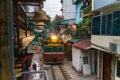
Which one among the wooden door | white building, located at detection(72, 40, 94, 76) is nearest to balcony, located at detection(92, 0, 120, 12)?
the wooden door

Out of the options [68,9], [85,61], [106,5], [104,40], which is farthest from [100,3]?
[68,9]

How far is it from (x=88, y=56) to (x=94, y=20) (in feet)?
14.1

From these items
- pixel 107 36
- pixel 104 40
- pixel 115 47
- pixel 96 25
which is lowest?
pixel 115 47

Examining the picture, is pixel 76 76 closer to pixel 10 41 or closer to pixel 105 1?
pixel 105 1

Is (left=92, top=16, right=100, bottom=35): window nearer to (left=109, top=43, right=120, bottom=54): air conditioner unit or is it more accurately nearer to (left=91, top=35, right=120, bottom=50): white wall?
(left=91, top=35, right=120, bottom=50): white wall

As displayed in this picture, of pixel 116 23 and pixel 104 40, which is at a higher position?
pixel 116 23

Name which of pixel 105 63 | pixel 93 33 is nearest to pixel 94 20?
pixel 93 33

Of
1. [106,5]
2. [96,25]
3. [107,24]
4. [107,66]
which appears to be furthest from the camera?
[96,25]

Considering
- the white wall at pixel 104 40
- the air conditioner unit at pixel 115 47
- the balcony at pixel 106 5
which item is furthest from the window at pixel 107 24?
the air conditioner unit at pixel 115 47

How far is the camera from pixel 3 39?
1.87 metres

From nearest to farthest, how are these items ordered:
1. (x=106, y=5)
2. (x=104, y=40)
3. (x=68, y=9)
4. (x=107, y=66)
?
(x=106, y=5) → (x=104, y=40) → (x=107, y=66) → (x=68, y=9)

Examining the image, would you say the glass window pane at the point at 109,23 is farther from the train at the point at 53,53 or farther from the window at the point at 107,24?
the train at the point at 53,53

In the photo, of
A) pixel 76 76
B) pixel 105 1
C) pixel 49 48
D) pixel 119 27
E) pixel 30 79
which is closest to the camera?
pixel 119 27

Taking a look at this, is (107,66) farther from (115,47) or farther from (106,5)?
(106,5)
